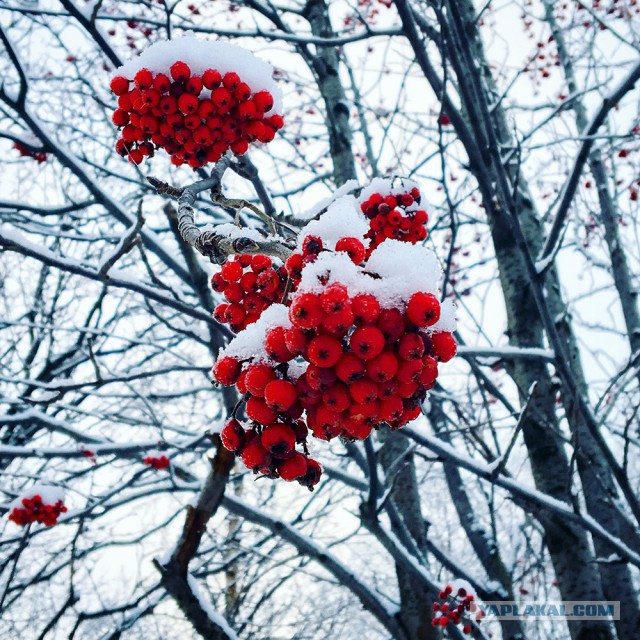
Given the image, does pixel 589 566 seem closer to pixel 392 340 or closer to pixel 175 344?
pixel 392 340

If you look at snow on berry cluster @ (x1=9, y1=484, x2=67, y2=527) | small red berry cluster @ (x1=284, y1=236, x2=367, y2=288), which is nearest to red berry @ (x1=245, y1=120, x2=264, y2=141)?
small red berry cluster @ (x1=284, y1=236, x2=367, y2=288)

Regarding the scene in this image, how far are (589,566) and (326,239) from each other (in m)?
3.67

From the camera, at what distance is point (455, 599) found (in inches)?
128

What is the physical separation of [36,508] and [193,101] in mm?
3699

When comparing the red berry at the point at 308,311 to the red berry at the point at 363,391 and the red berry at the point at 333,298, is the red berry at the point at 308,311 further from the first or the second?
the red berry at the point at 363,391

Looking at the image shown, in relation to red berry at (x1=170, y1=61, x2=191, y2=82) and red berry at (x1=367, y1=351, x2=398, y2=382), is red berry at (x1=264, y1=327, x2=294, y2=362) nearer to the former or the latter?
red berry at (x1=367, y1=351, x2=398, y2=382)

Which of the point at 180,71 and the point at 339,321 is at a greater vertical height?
A: the point at 180,71

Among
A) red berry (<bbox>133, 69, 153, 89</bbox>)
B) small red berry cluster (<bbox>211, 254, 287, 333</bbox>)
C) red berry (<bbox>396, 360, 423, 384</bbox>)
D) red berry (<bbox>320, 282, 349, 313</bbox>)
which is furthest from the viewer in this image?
red berry (<bbox>133, 69, 153, 89</bbox>)

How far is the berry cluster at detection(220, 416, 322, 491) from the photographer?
110 cm

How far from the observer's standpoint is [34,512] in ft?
13.7

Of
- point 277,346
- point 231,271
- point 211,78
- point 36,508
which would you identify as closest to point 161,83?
point 211,78

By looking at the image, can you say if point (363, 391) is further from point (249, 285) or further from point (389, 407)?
point (249, 285)

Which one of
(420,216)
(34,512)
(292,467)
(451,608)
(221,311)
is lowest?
(451,608)

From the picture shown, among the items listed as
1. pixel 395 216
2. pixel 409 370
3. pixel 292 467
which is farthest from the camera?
pixel 395 216
